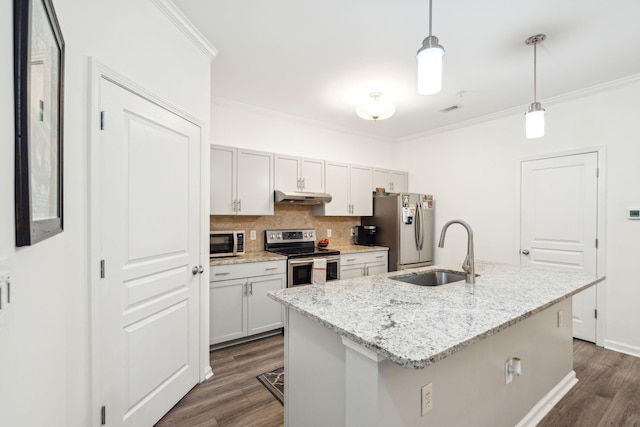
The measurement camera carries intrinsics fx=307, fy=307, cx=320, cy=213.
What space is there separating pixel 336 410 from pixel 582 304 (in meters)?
3.35

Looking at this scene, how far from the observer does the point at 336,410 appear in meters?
1.43

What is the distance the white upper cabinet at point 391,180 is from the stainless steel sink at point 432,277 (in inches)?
95.6

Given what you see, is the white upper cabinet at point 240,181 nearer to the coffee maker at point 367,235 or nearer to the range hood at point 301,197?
the range hood at point 301,197

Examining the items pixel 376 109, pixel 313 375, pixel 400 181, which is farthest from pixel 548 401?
pixel 400 181

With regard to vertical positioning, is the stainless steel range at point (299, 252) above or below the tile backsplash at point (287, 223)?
below

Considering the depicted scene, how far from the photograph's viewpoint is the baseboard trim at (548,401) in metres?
1.96

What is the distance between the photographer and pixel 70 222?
1426 mm

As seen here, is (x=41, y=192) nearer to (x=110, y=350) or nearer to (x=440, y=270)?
(x=110, y=350)

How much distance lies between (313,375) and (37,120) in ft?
4.97

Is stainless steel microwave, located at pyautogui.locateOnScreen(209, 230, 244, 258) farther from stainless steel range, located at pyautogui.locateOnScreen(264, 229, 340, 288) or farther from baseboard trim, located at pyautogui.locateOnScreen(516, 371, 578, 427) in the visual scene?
baseboard trim, located at pyautogui.locateOnScreen(516, 371, 578, 427)

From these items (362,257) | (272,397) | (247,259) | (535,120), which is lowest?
(272,397)

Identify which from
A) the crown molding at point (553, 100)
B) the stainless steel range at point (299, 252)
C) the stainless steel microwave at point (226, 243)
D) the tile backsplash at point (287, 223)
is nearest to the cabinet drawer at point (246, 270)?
the stainless steel range at point (299, 252)

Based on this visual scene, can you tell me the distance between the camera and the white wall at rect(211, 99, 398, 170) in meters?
3.68

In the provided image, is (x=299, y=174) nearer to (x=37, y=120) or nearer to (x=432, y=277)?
(x=432, y=277)
